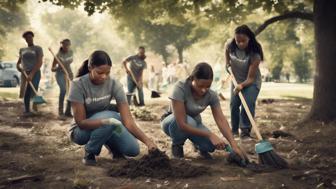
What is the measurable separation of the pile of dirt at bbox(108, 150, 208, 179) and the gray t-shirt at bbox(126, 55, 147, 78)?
351 inches

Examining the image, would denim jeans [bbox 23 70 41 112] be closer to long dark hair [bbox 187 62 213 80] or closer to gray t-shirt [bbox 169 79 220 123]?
gray t-shirt [bbox 169 79 220 123]

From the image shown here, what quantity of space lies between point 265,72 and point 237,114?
131ft

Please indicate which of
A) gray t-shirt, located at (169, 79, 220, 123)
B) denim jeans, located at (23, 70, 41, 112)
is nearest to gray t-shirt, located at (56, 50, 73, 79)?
denim jeans, located at (23, 70, 41, 112)

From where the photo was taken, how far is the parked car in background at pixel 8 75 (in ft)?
88.7

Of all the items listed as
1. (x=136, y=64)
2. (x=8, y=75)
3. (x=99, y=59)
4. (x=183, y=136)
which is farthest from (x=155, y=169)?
(x=8, y=75)

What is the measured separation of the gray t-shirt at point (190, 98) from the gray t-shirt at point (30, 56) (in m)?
5.63

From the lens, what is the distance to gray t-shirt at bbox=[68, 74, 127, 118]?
4.98m

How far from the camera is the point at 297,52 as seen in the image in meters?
43.3

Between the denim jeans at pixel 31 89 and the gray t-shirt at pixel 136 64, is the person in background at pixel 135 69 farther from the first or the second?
the denim jeans at pixel 31 89

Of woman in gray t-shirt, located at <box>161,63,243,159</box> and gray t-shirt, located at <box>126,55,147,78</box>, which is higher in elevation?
gray t-shirt, located at <box>126,55,147,78</box>

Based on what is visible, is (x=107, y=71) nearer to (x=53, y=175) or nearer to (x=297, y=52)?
(x=53, y=175)

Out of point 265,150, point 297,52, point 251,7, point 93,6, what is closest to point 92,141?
point 265,150

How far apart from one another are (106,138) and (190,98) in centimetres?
114

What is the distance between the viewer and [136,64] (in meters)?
13.7
